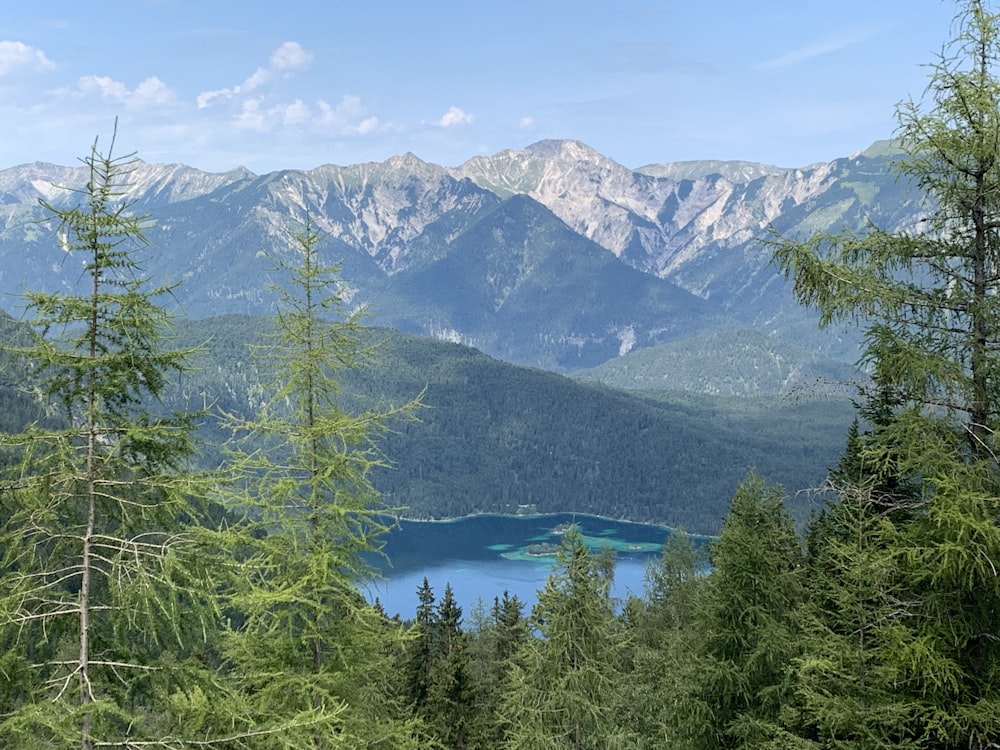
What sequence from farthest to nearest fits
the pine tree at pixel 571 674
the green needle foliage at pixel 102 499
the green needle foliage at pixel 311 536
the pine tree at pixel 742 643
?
the pine tree at pixel 571 674 → the pine tree at pixel 742 643 → the green needle foliage at pixel 311 536 → the green needle foliage at pixel 102 499

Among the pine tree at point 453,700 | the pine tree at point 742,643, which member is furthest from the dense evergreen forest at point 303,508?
the pine tree at point 453,700

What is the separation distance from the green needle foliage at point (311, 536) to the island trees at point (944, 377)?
24.3 feet

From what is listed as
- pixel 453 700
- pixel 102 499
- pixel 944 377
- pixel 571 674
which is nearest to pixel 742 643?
pixel 571 674

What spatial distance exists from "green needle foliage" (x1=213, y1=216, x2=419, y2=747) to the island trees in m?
7.42

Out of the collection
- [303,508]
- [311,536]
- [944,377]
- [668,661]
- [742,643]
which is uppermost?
[944,377]

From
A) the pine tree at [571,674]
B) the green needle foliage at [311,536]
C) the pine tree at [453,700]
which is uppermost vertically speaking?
the green needle foliage at [311,536]

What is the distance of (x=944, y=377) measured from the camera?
9.39 m

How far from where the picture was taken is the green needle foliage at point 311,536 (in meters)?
11.5

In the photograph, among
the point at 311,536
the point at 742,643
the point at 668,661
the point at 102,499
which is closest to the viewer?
the point at 102,499

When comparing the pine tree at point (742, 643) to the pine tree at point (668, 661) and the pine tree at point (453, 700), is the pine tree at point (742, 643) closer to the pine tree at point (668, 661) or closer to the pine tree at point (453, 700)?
the pine tree at point (668, 661)

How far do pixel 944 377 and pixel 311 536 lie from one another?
9.41m

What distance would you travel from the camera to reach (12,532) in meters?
8.31

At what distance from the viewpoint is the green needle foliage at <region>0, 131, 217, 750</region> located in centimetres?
812

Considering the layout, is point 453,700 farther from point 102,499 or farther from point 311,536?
point 102,499
